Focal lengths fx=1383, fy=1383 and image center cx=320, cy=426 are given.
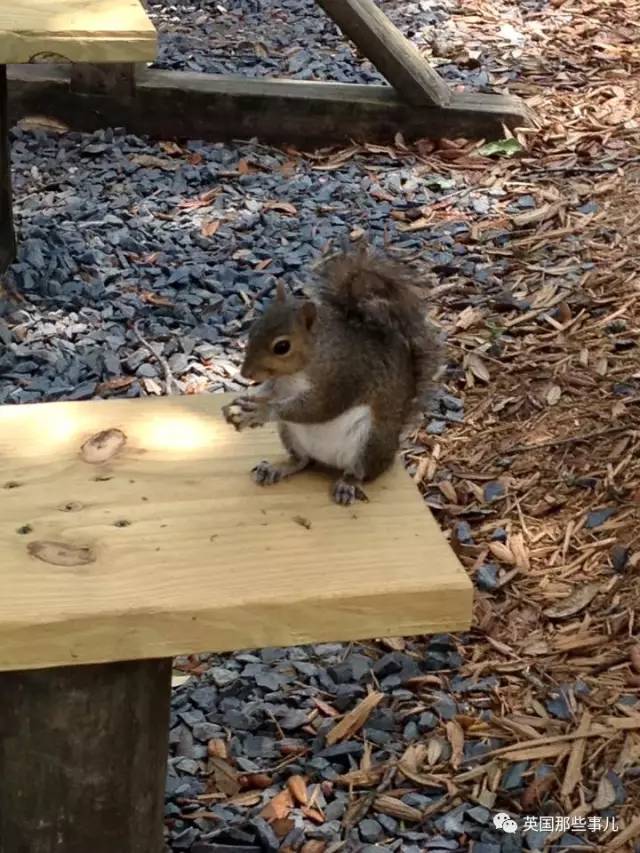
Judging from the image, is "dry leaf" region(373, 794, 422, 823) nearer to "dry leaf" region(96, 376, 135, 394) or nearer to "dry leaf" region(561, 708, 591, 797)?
"dry leaf" region(561, 708, 591, 797)

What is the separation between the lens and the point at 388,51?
420 cm

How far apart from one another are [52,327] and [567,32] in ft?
8.47

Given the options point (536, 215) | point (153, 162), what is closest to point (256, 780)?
point (536, 215)

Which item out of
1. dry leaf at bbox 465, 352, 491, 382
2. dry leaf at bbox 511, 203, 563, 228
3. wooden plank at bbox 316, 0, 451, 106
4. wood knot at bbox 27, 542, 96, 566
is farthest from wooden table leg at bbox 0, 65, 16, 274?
wood knot at bbox 27, 542, 96, 566

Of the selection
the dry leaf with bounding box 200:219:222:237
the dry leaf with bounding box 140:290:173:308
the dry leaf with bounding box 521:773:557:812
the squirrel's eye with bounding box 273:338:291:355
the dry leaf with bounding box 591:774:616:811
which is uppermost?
the squirrel's eye with bounding box 273:338:291:355

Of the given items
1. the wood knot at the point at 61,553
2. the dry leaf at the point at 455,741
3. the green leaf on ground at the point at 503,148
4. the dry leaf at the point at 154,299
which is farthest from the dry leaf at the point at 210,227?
the wood knot at the point at 61,553

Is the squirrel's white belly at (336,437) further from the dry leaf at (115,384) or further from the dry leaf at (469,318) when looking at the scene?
the dry leaf at (469,318)

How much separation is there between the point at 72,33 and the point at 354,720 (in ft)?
4.52

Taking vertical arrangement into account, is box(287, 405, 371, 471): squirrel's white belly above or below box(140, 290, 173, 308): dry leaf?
above

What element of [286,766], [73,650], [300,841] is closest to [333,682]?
[286,766]

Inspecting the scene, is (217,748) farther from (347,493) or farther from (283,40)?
(283,40)

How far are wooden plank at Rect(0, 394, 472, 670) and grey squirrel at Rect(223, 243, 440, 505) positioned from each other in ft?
0.12

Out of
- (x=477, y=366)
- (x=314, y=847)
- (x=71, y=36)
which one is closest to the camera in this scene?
(x=314, y=847)

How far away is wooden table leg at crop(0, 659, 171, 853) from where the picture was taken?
1.59 m
